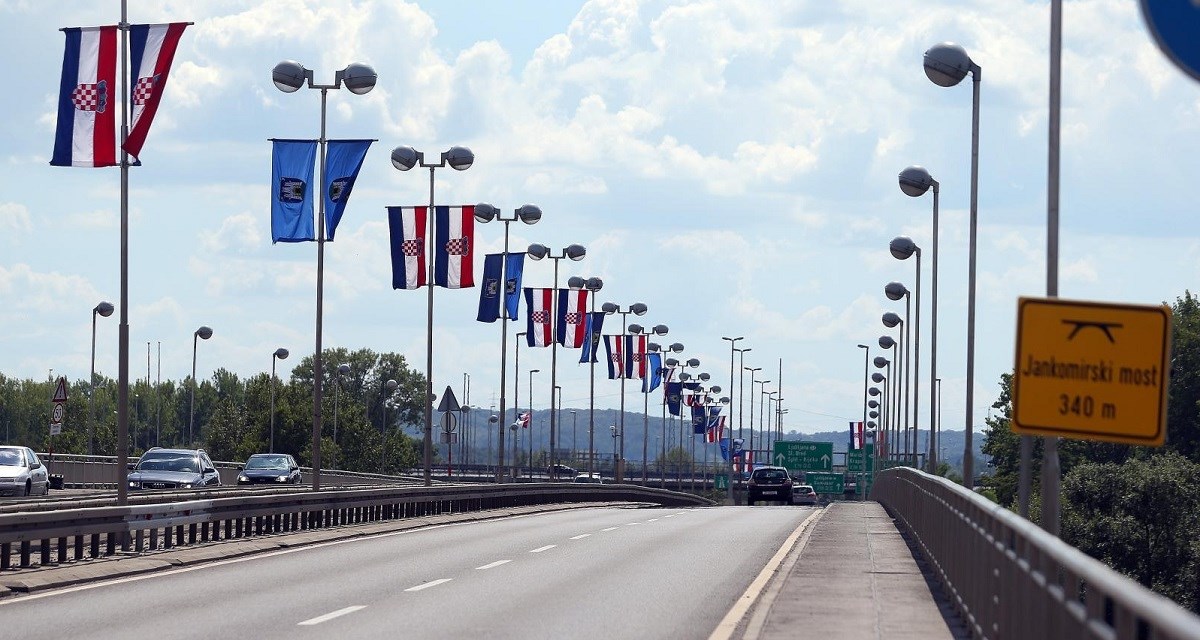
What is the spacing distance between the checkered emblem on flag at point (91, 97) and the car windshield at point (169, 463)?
21.4m

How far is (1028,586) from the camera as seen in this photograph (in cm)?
983

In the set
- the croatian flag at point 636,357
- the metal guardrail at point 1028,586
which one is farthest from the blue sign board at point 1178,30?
the croatian flag at point 636,357

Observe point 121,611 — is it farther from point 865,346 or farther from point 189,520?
point 865,346

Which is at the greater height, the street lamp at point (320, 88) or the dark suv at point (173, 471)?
the street lamp at point (320, 88)

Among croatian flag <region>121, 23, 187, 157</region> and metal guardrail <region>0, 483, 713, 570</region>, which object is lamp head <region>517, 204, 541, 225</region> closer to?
metal guardrail <region>0, 483, 713, 570</region>

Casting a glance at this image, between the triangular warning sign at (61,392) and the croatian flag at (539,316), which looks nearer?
the triangular warning sign at (61,392)

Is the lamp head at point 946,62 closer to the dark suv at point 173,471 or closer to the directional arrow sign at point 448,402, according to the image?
the directional arrow sign at point 448,402

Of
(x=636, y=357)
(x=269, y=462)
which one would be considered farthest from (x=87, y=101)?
(x=636, y=357)

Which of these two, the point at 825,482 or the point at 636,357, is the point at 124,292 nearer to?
the point at 636,357

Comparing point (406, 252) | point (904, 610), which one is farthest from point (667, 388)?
point (904, 610)

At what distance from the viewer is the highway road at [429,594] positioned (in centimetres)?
1458

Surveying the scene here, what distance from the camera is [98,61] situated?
2614 centimetres

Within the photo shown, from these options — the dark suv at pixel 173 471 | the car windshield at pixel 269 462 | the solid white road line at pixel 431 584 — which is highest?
the solid white road line at pixel 431 584

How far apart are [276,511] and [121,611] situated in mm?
12724
